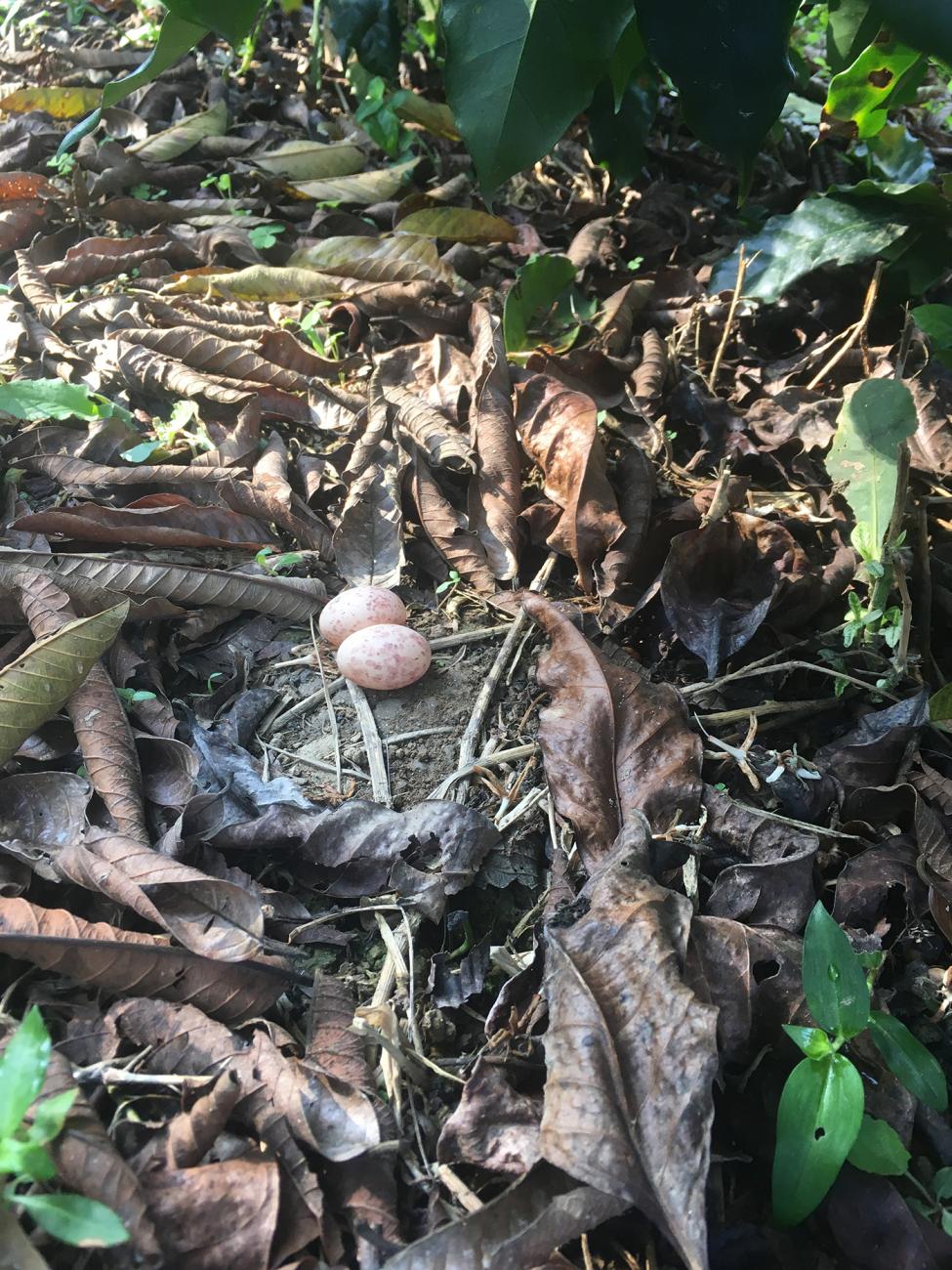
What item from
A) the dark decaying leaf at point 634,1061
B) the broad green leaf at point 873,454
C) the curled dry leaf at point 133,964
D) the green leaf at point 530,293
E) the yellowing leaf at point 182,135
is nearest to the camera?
the dark decaying leaf at point 634,1061

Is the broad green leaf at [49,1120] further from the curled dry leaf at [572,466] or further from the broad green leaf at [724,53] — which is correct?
the broad green leaf at [724,53]

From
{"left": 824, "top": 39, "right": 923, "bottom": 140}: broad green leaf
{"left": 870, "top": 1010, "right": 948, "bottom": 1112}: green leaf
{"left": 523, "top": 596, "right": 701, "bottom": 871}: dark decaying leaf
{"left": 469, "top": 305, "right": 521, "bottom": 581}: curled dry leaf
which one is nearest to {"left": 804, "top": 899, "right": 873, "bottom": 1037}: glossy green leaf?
{"left": 870, "top": 1010, "right": 948, "bottom": 1112}: green leaf

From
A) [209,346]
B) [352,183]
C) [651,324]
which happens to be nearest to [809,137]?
[651,324]

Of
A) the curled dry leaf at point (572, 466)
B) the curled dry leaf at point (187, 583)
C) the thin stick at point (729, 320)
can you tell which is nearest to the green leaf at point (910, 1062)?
the curled dry leaf at point (572, 466)

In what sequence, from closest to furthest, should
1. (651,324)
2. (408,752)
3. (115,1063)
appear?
(115,1063) < (408,752) < (651,324)

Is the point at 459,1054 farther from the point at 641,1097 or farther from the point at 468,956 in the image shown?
the point at 641,1097

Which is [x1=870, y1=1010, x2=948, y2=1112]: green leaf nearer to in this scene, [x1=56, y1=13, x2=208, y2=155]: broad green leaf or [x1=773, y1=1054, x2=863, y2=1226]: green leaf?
[x1=773, y1=1054, x2=863, y2=1226]: green leaf

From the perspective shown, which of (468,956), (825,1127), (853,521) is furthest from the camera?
(853,521)
